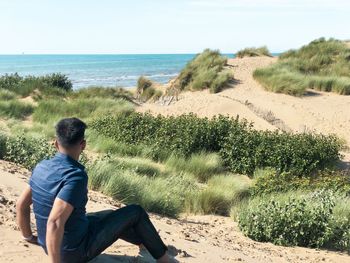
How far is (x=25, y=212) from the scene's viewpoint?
4590 mm

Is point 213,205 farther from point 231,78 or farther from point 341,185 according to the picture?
point 231,78

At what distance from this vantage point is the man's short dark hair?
385cm

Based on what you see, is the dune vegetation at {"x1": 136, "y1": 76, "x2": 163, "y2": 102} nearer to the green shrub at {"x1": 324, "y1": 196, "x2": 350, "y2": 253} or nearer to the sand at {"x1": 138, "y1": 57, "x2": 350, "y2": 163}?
the sand at {"x1": 138, "y1": 57, "x2": 350, "y2": 163}

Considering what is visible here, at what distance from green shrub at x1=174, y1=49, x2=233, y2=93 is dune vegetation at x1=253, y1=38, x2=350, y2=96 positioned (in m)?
1.63

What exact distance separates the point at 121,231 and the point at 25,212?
900 millimetres

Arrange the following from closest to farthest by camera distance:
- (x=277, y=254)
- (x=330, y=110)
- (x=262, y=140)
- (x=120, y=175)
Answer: (x=277, y=254) → (x=120, y=175) → (x=262, y=140) → (x=330, y=110)

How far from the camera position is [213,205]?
866 centimetres

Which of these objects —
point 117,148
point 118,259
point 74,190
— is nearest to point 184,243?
point 118,259

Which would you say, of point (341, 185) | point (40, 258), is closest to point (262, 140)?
point (341, 185)

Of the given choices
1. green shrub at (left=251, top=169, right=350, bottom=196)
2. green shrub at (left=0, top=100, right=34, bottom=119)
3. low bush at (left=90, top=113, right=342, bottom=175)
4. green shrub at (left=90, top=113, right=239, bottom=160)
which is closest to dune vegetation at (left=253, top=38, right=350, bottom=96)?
green shrub at (left=90, top=113, right=239, bottom=160)

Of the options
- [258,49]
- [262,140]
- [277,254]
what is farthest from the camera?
[258,49]

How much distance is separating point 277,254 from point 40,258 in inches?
123

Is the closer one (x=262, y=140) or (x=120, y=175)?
(x=120, y=175)

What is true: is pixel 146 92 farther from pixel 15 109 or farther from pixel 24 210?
pixel 24 210
